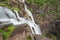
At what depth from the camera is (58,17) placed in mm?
20859

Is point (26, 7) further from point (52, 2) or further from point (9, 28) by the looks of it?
point (9, 28)

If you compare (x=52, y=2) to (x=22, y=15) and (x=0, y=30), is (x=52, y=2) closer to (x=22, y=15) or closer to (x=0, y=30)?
(x=22, y=15)

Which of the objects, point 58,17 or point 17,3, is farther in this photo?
point 58,17

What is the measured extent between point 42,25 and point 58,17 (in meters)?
1.93

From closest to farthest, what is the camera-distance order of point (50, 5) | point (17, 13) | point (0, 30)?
point (0, 30) → point (17, 13) → point (50, 5)

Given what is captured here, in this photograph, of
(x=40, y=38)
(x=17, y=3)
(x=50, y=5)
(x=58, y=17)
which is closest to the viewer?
(x=40, y=38)

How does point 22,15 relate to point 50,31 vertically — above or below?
above

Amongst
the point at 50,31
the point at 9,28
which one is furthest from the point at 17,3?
the point at 9,28

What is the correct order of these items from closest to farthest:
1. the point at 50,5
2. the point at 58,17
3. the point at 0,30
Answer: the point at 0,30
the point at 58,17
the point at 50,5

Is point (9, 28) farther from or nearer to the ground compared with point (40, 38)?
farther from the ground

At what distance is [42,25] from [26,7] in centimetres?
221

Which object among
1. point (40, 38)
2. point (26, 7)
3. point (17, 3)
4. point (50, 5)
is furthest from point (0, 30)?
point (50, 5)

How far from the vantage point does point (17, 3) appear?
63.2ft

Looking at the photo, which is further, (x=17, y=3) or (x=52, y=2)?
(x=52, y=2)
